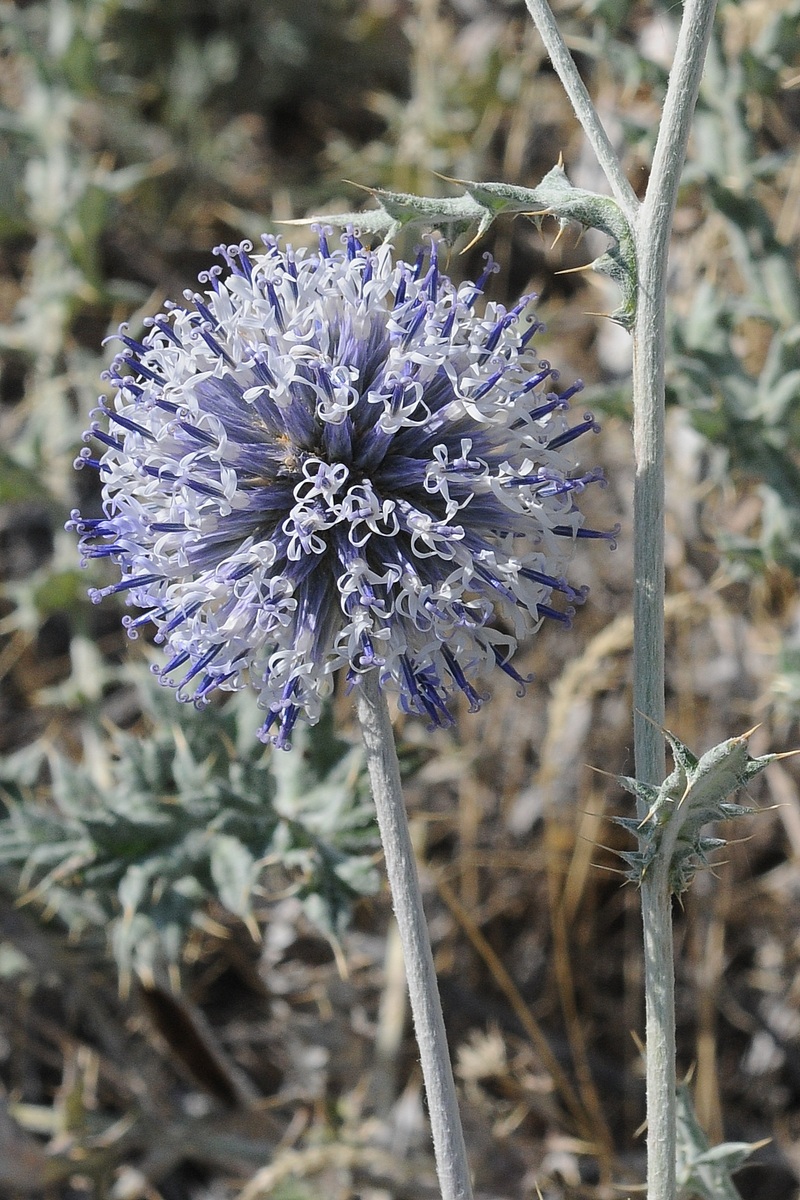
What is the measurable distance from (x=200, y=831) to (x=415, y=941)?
939 millimetres

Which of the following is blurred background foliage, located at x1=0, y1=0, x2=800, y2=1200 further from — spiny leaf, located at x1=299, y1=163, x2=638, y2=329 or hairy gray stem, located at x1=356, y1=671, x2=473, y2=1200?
spiny leaf, located at x1=299, y1=163, x2=638, y2=329

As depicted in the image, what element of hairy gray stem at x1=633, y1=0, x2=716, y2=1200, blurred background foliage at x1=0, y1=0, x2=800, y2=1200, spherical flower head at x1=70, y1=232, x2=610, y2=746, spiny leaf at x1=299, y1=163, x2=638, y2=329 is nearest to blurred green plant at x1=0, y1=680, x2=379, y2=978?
blurred background foliage at x1=0, y1=0, x2=800, y2=1200

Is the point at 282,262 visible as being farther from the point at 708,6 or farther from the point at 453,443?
the point at 708,6

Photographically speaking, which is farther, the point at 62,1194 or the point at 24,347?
the point at 24,347

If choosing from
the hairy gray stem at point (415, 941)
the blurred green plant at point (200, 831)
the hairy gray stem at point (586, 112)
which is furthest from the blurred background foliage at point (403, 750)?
the hairy gray stem at point (586, 112)

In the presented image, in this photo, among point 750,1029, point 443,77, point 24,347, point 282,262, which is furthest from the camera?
point 443,77

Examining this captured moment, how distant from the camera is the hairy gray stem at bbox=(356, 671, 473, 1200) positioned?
1.72 m

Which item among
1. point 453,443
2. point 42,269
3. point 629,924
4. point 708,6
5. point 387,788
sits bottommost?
point 629,924

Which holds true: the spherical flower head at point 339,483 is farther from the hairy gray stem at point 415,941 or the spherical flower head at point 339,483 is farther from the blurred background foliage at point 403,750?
the blurred background foliage at point 403,750

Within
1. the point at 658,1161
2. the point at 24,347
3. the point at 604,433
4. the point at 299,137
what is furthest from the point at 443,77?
the point at 658,1161

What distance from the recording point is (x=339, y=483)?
1.79 metres

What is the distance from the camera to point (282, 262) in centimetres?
192

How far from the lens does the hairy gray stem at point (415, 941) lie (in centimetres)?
172

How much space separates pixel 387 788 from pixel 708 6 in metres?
1.15
